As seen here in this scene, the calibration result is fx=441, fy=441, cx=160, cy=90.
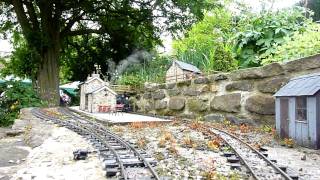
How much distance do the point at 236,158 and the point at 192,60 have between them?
14835 mm

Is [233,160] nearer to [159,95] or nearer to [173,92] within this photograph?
[173,92]

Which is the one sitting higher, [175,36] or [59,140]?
[175,36]

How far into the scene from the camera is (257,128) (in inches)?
430

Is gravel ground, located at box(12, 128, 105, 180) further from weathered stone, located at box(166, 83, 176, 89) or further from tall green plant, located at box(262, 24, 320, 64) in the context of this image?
weathered stone, located at box(166, 83, 176, 89)

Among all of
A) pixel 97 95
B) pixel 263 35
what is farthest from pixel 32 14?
pixel 263 35

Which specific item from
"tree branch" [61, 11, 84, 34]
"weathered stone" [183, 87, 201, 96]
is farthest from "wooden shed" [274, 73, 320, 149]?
"tree branch" [61, 11, 84, 34]

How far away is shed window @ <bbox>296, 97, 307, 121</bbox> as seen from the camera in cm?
811

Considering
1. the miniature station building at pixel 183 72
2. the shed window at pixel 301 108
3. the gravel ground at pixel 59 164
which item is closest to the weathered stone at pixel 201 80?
the miniature station building at pixel 183 72

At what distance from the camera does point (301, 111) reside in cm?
823

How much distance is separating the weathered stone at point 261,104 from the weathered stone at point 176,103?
3.82m

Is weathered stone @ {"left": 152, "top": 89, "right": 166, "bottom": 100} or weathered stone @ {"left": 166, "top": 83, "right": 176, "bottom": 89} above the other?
weathered stone @ {"left": 166, "top": 83, "right": 176, "bottom": 89}

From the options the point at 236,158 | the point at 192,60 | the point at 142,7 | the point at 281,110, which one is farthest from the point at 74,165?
the point at 142,7

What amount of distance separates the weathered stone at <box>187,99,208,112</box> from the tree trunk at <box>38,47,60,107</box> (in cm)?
994

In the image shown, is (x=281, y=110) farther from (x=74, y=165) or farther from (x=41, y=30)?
(x=41, y=30)
